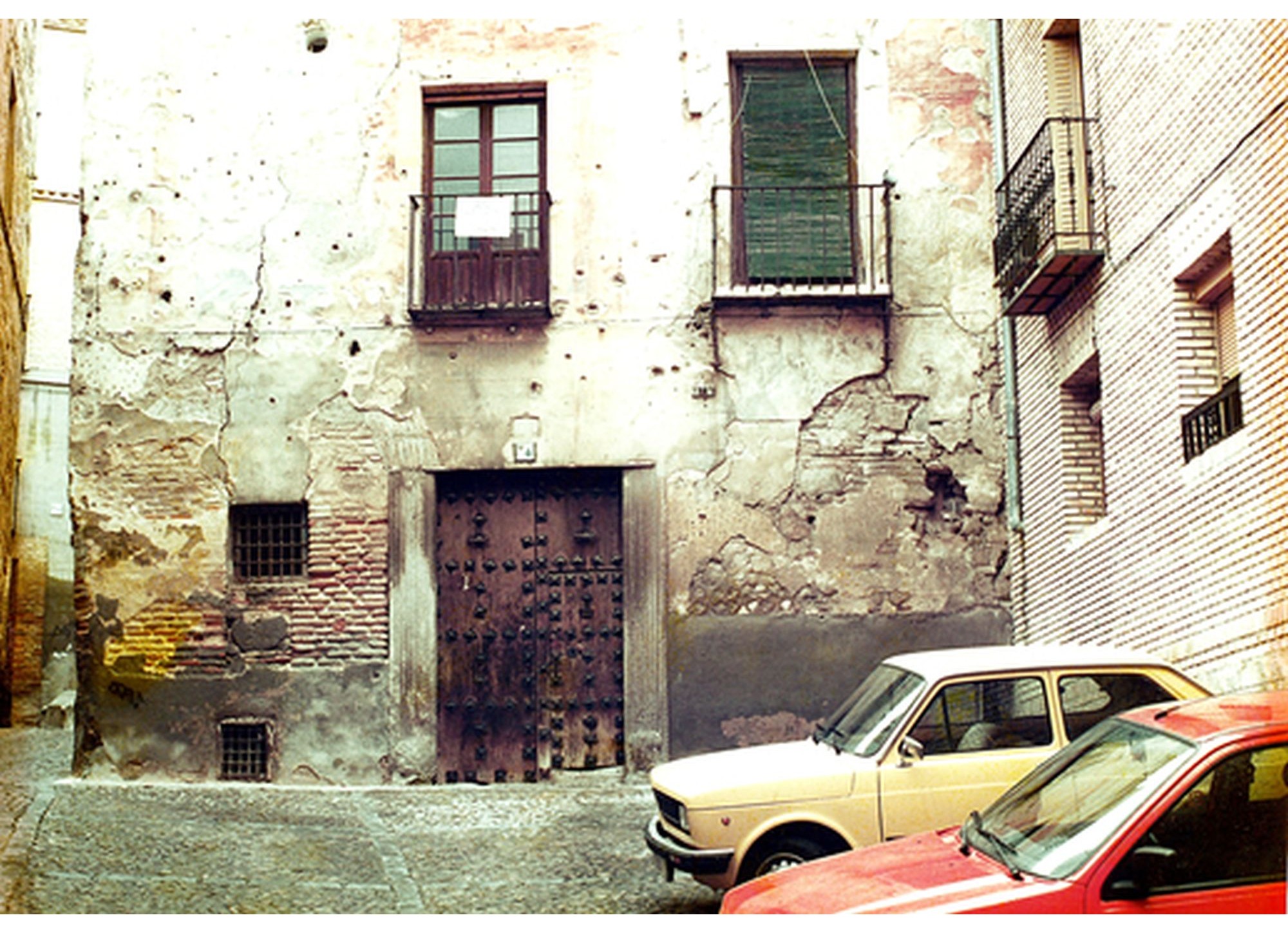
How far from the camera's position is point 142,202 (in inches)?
478

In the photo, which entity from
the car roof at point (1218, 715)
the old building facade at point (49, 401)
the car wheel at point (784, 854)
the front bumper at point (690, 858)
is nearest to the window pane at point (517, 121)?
the old building facade at point (49, 401)

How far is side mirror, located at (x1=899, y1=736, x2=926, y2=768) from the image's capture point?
6770mm

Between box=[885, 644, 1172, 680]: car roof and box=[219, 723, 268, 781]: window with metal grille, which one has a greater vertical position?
box=[885, 644, 1172, 680]: car roof

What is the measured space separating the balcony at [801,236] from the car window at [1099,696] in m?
5.40

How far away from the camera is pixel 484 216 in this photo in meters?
11.9

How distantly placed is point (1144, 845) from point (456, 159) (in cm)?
892

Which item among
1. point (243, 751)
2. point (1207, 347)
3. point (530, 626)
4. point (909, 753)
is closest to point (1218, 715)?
point (909, 753)

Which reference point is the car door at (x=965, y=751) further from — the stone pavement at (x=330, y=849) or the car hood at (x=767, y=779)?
the stone pavement at (x=330, y=849)

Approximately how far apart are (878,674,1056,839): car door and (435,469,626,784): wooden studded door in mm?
4900

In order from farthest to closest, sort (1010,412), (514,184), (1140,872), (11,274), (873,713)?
1. (11,274)
2. (514,184)
3. (1010,412)
4. (873,713)
5. (1140,872)

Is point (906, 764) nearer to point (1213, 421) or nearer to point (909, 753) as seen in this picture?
point (909, 753)

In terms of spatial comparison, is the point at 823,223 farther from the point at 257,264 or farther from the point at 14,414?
the point at 14,414

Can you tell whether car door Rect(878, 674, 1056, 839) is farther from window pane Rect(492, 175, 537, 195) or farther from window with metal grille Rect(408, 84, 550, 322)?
window pane Rect(492, 175, 537, 195)

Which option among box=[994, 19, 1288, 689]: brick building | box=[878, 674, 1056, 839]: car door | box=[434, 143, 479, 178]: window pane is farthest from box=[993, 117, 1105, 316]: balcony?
box=[878, 674, 1056, 839]: car door
